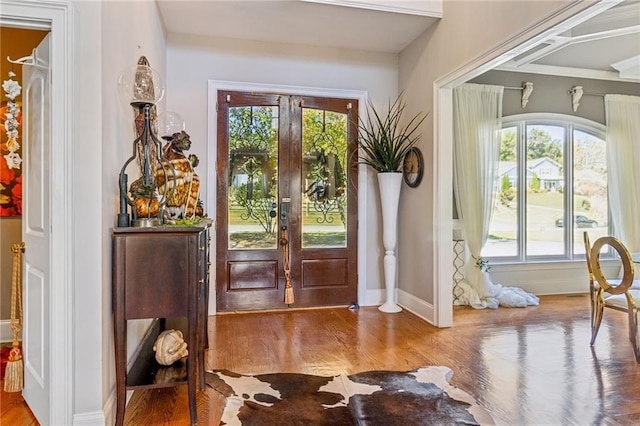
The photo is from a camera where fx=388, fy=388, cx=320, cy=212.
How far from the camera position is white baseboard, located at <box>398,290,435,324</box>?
393cm

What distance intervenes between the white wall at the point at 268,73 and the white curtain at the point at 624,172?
3144mm

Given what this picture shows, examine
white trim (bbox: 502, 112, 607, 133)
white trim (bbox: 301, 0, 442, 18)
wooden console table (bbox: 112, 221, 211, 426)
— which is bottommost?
wooden console table (bbox: 112, 221, 211, 426)

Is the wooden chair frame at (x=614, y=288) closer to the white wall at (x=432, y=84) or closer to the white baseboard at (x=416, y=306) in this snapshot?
the white wall at (x=432, y=84)

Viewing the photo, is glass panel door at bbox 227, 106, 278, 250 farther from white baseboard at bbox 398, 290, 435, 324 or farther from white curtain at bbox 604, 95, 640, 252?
white curtain at bbox 604, 95, 640, 252

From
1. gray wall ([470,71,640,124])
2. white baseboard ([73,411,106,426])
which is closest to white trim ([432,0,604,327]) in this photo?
gray wall ([470,71,640,124])

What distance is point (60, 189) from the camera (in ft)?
6.16

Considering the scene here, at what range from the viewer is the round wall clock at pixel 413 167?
4137 mm

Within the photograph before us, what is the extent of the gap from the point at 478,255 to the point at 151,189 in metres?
3.89

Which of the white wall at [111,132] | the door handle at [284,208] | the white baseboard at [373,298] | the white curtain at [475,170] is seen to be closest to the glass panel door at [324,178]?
the door handle at [284,208]

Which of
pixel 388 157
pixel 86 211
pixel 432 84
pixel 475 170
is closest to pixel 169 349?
pixel 86 211

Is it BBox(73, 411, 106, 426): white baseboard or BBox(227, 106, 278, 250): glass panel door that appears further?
BBox(227, 106, 278, 250): glass panel door

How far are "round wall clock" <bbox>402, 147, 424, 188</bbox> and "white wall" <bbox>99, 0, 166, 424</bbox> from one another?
109 inches

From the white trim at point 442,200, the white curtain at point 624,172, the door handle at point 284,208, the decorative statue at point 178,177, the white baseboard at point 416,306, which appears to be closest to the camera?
the decorative statue at point 178,177

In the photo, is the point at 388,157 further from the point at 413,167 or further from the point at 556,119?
the point at 556,119
